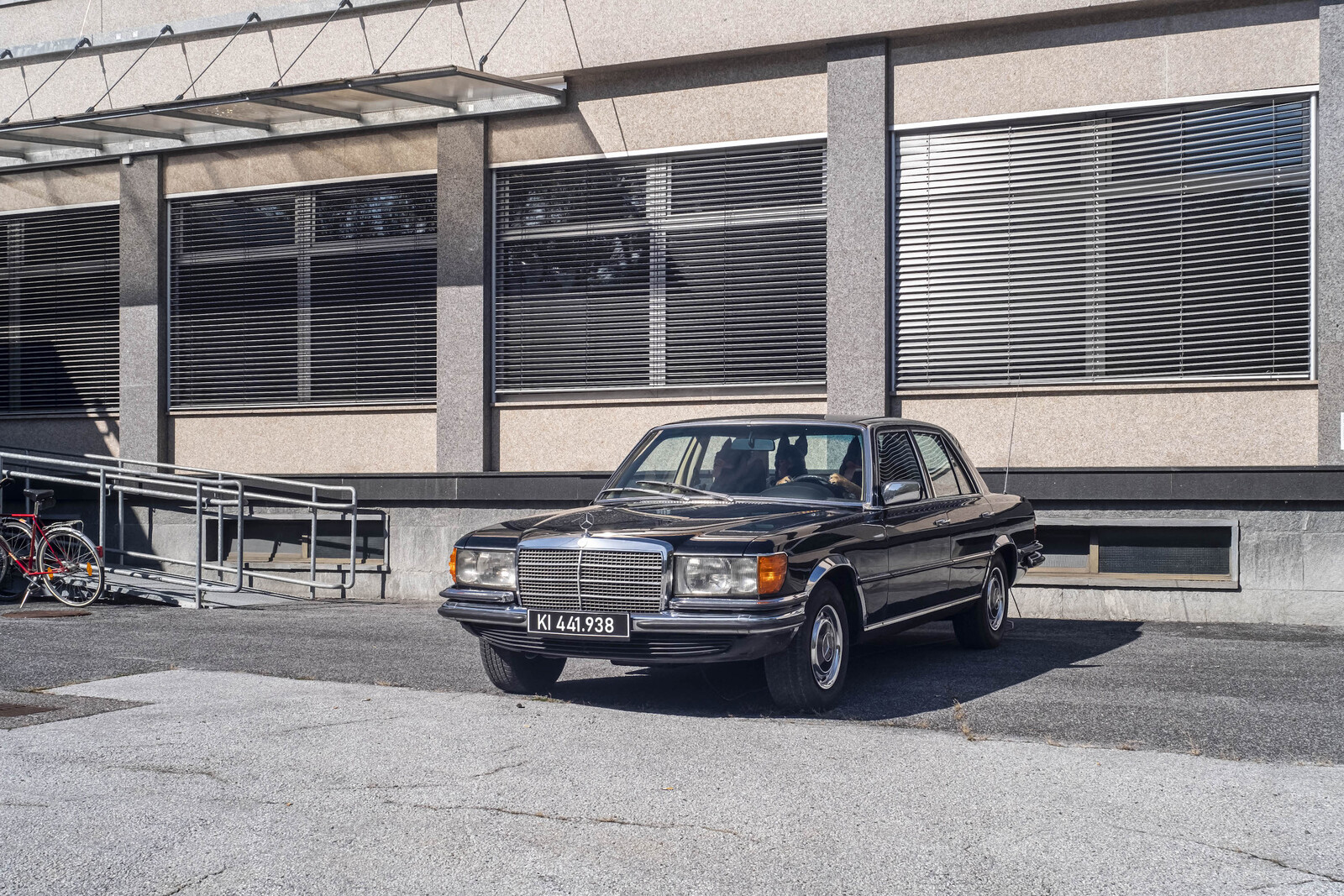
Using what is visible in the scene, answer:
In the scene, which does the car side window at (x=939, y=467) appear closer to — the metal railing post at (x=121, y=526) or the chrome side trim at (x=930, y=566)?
the chrome side trim at (x=930, y=566)

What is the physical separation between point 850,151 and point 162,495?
8.08 m

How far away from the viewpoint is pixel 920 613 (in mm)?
8227

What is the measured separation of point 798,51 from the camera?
13398 millimetres

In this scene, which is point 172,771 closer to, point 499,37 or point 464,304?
point 464,304

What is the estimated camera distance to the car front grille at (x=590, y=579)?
678cm

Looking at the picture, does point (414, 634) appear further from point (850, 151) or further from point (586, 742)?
point (850, 151)

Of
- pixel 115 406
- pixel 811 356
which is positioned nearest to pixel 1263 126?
pixel 811 356

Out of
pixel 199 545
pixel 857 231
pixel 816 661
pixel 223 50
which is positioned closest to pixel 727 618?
pixel 816 661

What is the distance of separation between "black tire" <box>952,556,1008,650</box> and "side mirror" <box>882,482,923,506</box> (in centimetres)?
142

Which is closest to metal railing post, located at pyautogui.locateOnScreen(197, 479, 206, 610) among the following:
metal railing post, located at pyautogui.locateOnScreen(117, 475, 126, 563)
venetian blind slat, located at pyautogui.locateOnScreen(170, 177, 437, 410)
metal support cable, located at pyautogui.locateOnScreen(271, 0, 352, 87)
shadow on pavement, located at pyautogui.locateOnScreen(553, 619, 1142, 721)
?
metal railing post, located at pyautogui.locateOnScreen(117, 475, 126, 563)

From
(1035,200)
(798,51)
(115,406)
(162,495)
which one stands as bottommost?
(162,495)

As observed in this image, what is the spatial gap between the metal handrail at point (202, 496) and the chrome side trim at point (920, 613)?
7205 millimetres

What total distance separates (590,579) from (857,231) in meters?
7.09

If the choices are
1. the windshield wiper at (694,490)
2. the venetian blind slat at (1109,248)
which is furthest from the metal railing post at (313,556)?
the windshield wiper at (694,490)
